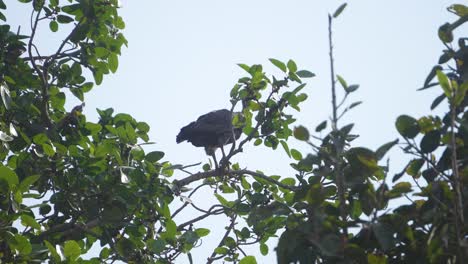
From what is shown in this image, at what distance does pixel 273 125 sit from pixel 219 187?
0.89m

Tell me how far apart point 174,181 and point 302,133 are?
279 cm

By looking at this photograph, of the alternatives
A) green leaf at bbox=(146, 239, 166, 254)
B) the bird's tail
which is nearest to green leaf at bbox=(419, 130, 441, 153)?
green leaf at bbox=(146, 239, 166, 254)

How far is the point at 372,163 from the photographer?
93.4 inches

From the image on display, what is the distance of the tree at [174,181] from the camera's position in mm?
2355

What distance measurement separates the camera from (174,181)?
5.02 m

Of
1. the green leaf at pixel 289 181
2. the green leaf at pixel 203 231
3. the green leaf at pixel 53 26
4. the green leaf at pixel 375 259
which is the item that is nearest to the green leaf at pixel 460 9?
the green leaf at pixel 375 259

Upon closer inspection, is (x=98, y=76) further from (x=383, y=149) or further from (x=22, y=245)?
(x=383, y=149)

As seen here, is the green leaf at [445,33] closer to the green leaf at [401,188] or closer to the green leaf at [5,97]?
the green leaf at [401,188]

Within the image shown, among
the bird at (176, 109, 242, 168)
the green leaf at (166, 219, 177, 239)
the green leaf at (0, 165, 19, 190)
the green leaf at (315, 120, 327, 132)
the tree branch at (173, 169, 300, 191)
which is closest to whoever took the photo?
the green leaf at (315, 120, 327, 132)

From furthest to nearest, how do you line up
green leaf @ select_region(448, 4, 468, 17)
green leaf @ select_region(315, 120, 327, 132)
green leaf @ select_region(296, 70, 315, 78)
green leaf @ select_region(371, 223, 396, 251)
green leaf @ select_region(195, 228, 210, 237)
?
green leaf @ select_region(296, 70, 315, 78), green leaf @ select_region(195, 228, 210, 237), green leaf @ select_region(448, 4, 468, 17), green leaf @ select_region(315, 120, 327, 132), green leaf @ select_region(371, 223, 396, 251)

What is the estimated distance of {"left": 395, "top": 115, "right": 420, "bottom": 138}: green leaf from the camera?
2.46 meters

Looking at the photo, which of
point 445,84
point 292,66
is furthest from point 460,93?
point 292,66

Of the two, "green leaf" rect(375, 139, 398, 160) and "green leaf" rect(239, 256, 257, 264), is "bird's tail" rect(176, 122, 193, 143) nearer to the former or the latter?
"green leaf" rect(239, 256, 257, 264)

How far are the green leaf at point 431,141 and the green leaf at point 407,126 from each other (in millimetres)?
70
